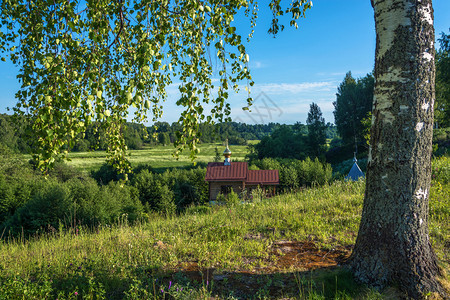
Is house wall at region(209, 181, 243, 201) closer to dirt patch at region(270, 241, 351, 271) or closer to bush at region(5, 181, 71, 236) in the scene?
bush at region(5, 181, 71, 236)

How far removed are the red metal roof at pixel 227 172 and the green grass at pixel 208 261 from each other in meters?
21.0

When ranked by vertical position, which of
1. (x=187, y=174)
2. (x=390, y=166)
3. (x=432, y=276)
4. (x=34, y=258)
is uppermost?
(x=390, y=166)

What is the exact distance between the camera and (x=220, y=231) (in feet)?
17.4

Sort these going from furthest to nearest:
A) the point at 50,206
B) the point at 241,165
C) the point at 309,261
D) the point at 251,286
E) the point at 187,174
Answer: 1. the point at 187,174
2. the point at 241,165
3. the point at 50,206
4. the point at 309,261
5. the point at 251,286

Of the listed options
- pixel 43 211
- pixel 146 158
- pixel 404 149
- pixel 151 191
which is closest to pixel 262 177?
Answer: pixel 151 191

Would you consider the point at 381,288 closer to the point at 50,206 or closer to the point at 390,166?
the point at 390,166

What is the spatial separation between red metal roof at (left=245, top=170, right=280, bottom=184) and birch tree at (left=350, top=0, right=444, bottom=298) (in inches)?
1035

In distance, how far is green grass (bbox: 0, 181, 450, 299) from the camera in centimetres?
308

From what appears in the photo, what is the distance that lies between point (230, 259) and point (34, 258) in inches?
124

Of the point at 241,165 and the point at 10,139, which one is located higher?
the point at 10,139

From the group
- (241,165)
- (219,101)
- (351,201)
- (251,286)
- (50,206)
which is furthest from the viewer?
(241,165)

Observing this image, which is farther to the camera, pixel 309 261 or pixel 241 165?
pixel 241 165

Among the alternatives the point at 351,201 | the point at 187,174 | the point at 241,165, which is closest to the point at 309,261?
the point at 351,201

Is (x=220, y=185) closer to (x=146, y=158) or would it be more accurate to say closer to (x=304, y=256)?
(x=304, y=256)
